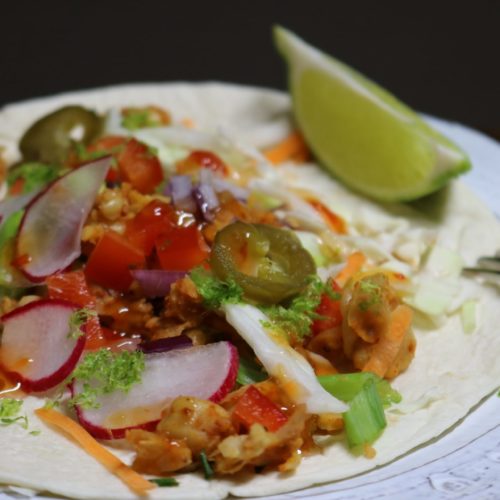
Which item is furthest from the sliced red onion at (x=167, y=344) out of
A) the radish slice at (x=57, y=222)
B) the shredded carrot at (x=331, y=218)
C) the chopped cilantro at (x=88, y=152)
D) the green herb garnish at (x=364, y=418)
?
the shredded carrot at (x=331, y=218)

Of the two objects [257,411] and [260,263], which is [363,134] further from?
[257,411]

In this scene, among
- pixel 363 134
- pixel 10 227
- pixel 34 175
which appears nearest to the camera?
pixel 10 227

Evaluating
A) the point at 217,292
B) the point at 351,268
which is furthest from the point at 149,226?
the point at 351,268

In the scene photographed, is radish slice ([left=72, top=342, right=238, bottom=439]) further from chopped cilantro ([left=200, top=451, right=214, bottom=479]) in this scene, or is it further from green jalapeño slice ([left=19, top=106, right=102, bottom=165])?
green jalapeño slice ([left=19, top=106, right=102, bottom=165])

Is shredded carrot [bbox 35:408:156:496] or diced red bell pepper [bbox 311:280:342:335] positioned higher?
diced red bell pepper [bbox 311:280:342:335]

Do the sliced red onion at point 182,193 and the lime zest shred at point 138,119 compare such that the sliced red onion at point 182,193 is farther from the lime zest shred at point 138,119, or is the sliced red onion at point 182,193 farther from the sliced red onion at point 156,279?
the lime zest shred at point 138,119

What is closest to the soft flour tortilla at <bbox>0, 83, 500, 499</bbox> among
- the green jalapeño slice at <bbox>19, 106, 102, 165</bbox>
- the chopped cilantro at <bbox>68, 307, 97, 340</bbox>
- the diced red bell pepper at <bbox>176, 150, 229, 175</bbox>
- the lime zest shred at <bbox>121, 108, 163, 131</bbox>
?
the chopped cilantro at <bbox>68, 307, 97, 340</bbox>

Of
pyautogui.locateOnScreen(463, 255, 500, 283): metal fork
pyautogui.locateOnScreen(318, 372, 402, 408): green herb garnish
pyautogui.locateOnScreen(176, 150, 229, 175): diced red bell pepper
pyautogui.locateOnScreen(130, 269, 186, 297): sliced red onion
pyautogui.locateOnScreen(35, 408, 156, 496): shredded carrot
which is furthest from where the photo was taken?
pyautogui.locateOnScreen(176, 150, 229, 175): diced red bell pepper

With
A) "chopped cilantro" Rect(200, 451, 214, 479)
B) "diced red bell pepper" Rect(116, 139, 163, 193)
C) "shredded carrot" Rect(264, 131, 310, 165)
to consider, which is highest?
"diced red bell pepper" Rect(116, 139, 163, 193)
